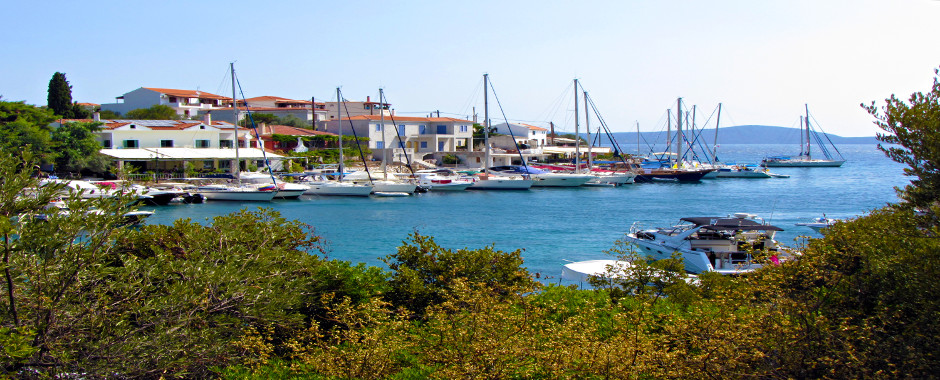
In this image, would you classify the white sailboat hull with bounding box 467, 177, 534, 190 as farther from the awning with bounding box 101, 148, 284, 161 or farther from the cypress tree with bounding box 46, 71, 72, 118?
the cypress tree with bounding box 46, 71, 72, 118

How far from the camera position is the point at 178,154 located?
60750 mm

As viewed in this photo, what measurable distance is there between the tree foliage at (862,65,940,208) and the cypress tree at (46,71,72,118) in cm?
7986

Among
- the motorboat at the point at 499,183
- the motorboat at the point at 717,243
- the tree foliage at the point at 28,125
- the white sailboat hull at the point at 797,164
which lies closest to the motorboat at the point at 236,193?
the tree foliage at the point at 28,125

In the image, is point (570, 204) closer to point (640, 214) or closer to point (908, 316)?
point (640, 214)

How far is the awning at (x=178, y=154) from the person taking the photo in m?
57.8

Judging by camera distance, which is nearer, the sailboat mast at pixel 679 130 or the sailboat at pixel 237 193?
the sailboat at pixel 237 193

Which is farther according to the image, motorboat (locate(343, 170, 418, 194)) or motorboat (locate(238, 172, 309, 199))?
motorboat (locate(343, 170, 418, 194))

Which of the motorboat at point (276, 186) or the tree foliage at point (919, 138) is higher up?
the tree foliage at point (919, 138)

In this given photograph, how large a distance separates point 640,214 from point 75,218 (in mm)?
44407

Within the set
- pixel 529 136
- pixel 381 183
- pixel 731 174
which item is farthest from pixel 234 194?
pixel 731 174

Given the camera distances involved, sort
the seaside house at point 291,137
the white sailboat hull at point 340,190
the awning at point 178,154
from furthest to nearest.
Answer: the seaside house at point 291,137 → the white sailboat hull at point 340,190 → the awning at point 178,154

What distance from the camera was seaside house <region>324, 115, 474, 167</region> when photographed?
83562 mm

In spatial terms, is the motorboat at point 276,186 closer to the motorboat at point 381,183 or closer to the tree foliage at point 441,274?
the motorboat at point 381,183

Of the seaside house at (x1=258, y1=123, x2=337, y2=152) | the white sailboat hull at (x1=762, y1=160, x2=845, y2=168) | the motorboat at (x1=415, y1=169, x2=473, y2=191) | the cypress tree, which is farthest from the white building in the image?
the cypress tree
